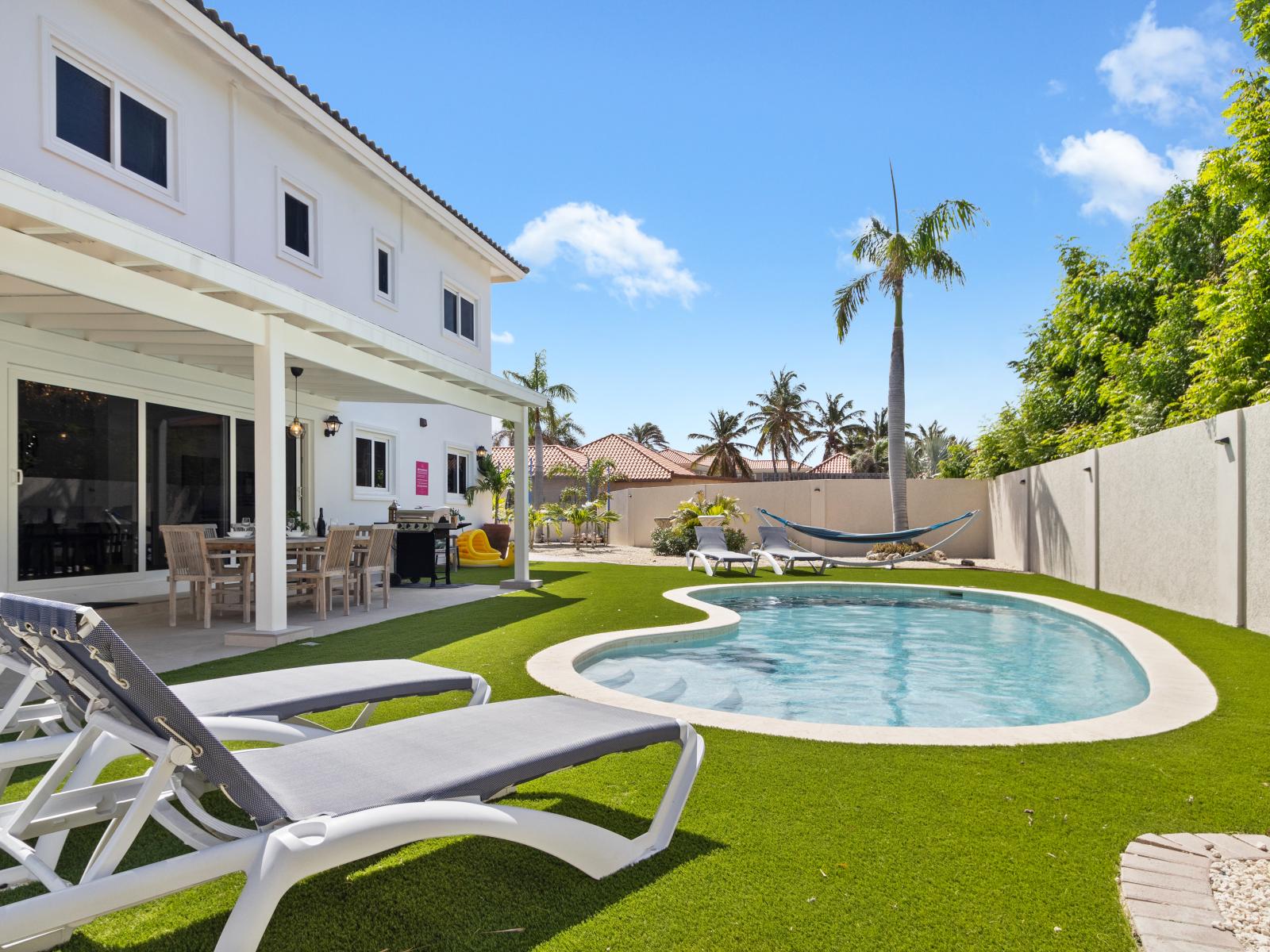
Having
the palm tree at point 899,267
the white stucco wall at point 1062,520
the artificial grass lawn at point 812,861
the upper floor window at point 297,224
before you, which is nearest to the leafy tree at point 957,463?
the palm tree at point 899,267

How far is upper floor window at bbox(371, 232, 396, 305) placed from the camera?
45.7ft

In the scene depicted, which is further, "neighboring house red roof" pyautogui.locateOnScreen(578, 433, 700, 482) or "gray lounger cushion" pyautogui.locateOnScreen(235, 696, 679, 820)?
"neighboring house red roof" pyautogui.locateOnScreen(578, 433, 700, 482)

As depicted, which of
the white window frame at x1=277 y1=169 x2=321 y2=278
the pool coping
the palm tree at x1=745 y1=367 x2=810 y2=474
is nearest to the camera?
the pool coping

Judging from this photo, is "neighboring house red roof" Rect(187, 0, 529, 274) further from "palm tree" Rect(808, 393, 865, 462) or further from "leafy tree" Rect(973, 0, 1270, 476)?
"palm tree" Rect(808, 393, 865, 462)

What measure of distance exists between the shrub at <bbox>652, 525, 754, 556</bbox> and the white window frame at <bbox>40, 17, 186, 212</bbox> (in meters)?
14.2

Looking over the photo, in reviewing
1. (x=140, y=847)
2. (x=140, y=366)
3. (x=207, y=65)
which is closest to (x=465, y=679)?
(x=140, y=847)

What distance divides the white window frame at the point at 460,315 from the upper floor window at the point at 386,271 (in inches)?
66.0

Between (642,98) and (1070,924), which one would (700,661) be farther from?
(642,98)

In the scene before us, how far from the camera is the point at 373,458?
49.5 feet

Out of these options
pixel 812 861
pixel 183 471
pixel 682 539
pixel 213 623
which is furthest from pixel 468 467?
pixel 812 861

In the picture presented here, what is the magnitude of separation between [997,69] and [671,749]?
50.6ft

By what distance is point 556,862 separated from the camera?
9.73ft

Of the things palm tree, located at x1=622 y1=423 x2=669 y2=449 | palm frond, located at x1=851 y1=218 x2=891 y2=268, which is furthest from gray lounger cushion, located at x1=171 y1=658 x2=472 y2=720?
palm tree, located at x1=622 y1=423 x2=669 y2=449

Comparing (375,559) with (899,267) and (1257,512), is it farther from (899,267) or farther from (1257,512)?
(899,267)
